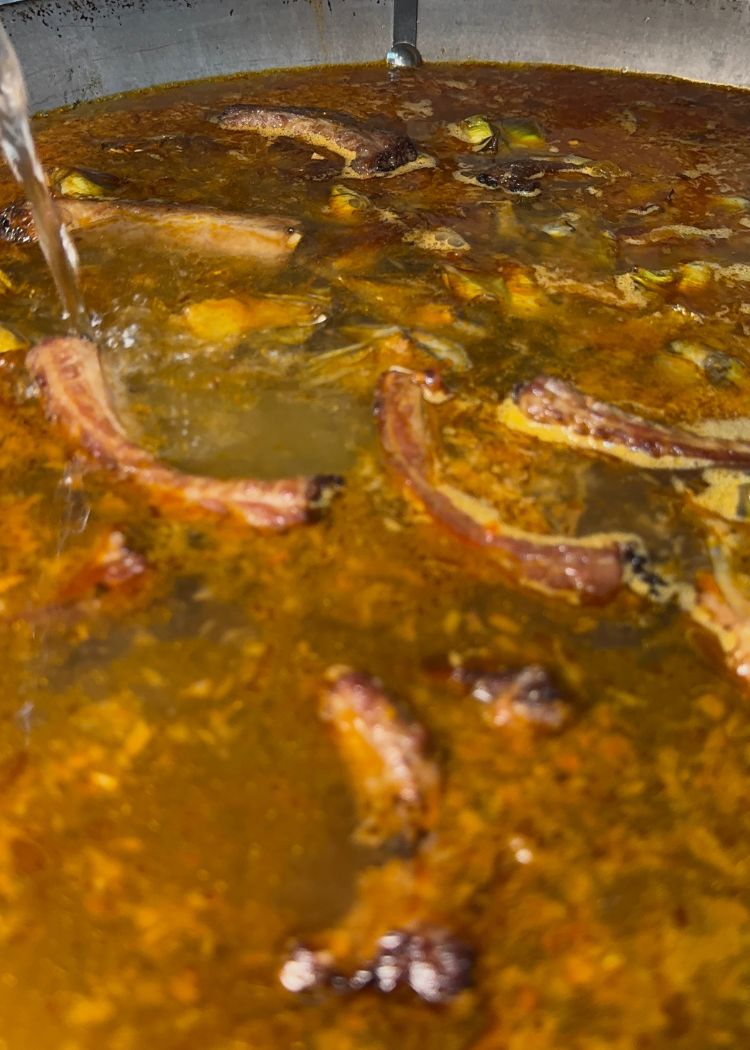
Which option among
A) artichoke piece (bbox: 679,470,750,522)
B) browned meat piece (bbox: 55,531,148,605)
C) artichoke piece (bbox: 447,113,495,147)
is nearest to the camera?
browned meat piece (bbox: 55,531,148,605)

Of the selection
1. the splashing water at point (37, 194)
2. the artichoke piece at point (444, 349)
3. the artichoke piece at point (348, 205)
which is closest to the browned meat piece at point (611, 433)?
the artichoke piece at point (444, 349)

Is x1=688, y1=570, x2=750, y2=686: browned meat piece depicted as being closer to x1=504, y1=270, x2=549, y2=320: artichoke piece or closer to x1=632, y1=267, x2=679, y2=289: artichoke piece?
x1=504, y1=270, x2=549, y2=320: artichoke piece

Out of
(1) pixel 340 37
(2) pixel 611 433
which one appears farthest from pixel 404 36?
(2) pixel 611 433

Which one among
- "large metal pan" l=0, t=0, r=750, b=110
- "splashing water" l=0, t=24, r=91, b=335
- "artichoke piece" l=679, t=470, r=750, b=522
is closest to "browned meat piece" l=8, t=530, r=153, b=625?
"splashing water" l=0, t=24, r=91, b=335

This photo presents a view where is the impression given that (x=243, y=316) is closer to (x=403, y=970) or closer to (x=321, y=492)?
(x=321, y=492)

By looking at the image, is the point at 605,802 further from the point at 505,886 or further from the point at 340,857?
the point at 340,857
